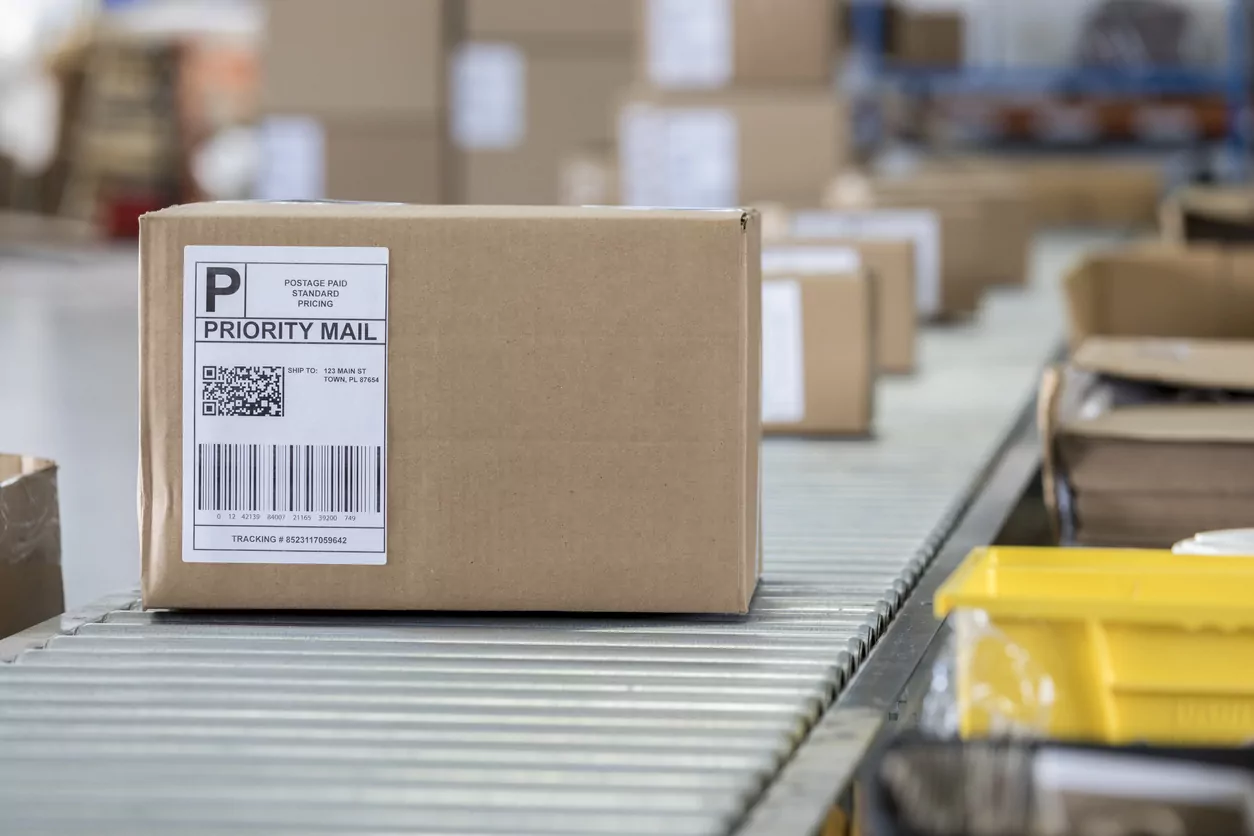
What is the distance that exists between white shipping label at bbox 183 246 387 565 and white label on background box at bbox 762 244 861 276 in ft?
4.00

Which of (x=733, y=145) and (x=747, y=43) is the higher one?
(x=747, y=43)

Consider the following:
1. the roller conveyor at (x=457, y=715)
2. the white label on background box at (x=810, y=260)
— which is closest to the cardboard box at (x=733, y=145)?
the white label on background box at (x=810, y=260)

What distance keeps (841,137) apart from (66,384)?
6.79 ft

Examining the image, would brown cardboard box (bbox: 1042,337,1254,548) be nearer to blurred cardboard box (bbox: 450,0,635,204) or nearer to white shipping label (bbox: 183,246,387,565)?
white shipping label (bbox: 183,246,387,565)

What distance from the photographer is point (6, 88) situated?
37.3 feet

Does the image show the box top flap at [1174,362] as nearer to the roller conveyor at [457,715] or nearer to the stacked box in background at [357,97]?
the roller conveyor at [457,715]

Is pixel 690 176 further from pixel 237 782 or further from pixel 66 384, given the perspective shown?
pixel 237 782

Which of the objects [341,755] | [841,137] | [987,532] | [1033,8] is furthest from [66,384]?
[1033,8]

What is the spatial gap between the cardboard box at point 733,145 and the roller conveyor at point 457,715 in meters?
2.76

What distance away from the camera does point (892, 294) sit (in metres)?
3.09

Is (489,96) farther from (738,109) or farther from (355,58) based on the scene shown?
(738,109)

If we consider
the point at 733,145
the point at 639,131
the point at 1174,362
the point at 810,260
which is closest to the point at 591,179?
the point at 639,131

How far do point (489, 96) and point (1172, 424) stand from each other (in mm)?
4317

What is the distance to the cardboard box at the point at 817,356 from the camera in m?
2.48
